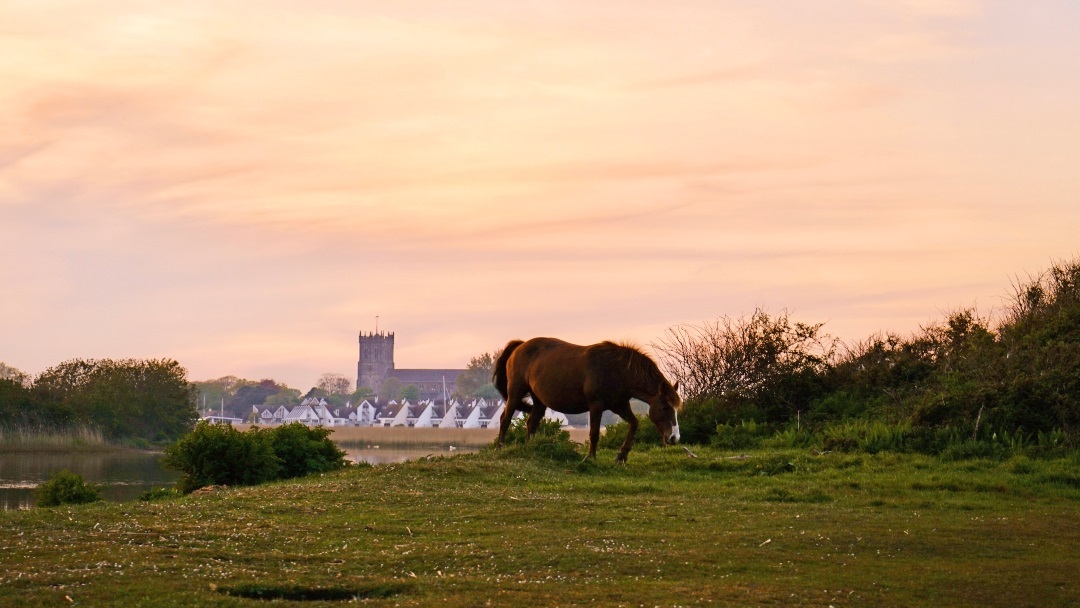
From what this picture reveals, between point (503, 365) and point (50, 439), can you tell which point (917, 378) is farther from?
point (50, 439)

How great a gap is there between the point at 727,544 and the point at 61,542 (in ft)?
18.5

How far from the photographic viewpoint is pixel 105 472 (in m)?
38.5

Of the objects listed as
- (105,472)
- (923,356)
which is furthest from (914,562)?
(105,472)

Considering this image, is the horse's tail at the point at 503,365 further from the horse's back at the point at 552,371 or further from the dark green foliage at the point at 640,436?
the dark green foliage at the point at 640,436

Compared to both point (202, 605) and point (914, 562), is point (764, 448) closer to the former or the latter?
point (914, 562)

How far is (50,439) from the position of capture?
5222 cm

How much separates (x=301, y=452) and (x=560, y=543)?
33.9ft

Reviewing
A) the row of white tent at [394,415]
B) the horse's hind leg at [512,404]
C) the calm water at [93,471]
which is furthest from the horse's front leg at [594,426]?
the row of white tent at [394,415]

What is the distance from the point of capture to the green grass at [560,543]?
317 inches

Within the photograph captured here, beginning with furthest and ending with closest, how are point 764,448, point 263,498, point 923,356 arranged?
1. point 923,356
2. point 764,448
3. point 263,498

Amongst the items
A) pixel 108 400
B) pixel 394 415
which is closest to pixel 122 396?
pixel 108 400

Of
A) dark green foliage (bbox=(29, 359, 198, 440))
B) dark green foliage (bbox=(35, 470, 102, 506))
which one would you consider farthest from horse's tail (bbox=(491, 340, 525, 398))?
dark green foliage (bbox=(29, 359, 198, 440))

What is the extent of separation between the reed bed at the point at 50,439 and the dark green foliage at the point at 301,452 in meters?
34.5

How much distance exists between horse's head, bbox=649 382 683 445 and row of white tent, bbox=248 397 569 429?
10139 centimetres
